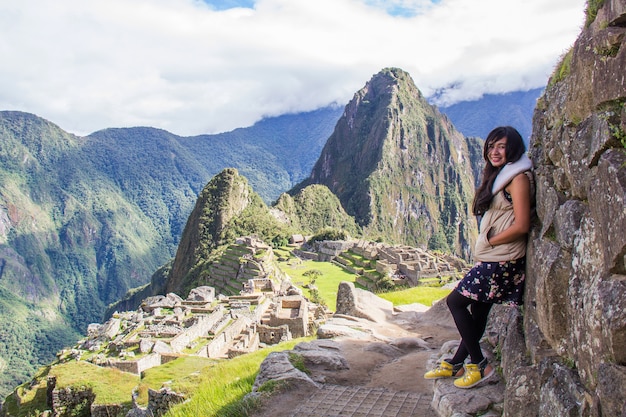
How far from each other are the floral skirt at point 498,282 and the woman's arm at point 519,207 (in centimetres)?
34

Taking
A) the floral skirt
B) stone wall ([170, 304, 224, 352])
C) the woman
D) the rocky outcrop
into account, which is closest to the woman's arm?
the woman

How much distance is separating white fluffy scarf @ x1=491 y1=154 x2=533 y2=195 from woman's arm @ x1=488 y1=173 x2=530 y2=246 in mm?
59

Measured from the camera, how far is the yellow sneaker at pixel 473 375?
15.3 feet

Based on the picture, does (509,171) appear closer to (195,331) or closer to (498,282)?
(498,282)

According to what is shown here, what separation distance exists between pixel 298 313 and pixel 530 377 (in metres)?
18.9

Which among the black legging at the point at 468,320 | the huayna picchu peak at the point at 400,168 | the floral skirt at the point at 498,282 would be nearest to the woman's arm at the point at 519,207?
the floral skirt at the point at 498,282

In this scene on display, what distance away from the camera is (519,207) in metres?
4.17

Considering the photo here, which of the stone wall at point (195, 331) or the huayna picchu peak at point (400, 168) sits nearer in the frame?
the stone wall at point (195, 331)

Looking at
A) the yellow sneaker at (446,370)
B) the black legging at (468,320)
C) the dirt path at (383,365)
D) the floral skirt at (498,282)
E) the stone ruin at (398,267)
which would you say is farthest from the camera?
the stone ruin at (398,267)

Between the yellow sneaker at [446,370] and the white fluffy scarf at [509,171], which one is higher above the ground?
the white fluffy scarf at [509,171]

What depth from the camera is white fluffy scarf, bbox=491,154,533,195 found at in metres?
4.30

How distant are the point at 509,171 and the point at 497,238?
61 centimetres

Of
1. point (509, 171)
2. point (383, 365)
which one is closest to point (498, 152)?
point (509, 171)

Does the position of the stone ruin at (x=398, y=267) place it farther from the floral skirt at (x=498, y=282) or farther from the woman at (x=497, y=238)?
the floral skirt at (x=498, y=282)
